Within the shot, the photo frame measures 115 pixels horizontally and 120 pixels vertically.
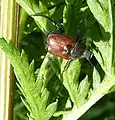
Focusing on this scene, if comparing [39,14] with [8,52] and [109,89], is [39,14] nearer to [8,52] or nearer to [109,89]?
[8,52]

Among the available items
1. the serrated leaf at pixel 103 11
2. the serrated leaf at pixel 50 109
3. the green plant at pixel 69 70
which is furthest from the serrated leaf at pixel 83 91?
the serrated leaf at pixel 103 11

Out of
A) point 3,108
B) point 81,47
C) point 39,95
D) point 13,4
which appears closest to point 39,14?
point 13,4

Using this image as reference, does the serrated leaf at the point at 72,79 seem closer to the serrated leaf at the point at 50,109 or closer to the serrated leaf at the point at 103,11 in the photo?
the serrated leaf at the point at 50,109

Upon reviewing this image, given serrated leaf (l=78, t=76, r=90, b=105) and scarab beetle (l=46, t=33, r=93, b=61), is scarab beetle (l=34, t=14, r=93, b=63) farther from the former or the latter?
serrated leaf (l=78, t=76, r=90, b=105)

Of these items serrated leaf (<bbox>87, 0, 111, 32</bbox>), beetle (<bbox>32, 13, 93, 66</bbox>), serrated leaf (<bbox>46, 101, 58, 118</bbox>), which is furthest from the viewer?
beetle (<bbox>32, 13, 93, 66</bbox>)

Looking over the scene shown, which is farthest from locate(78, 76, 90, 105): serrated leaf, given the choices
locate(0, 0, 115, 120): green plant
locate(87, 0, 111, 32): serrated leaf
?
locate(87, 0, 111, 32): serrated leaf

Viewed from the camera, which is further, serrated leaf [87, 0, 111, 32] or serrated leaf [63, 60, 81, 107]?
serrated leaf [63, 60, 81, 107]
